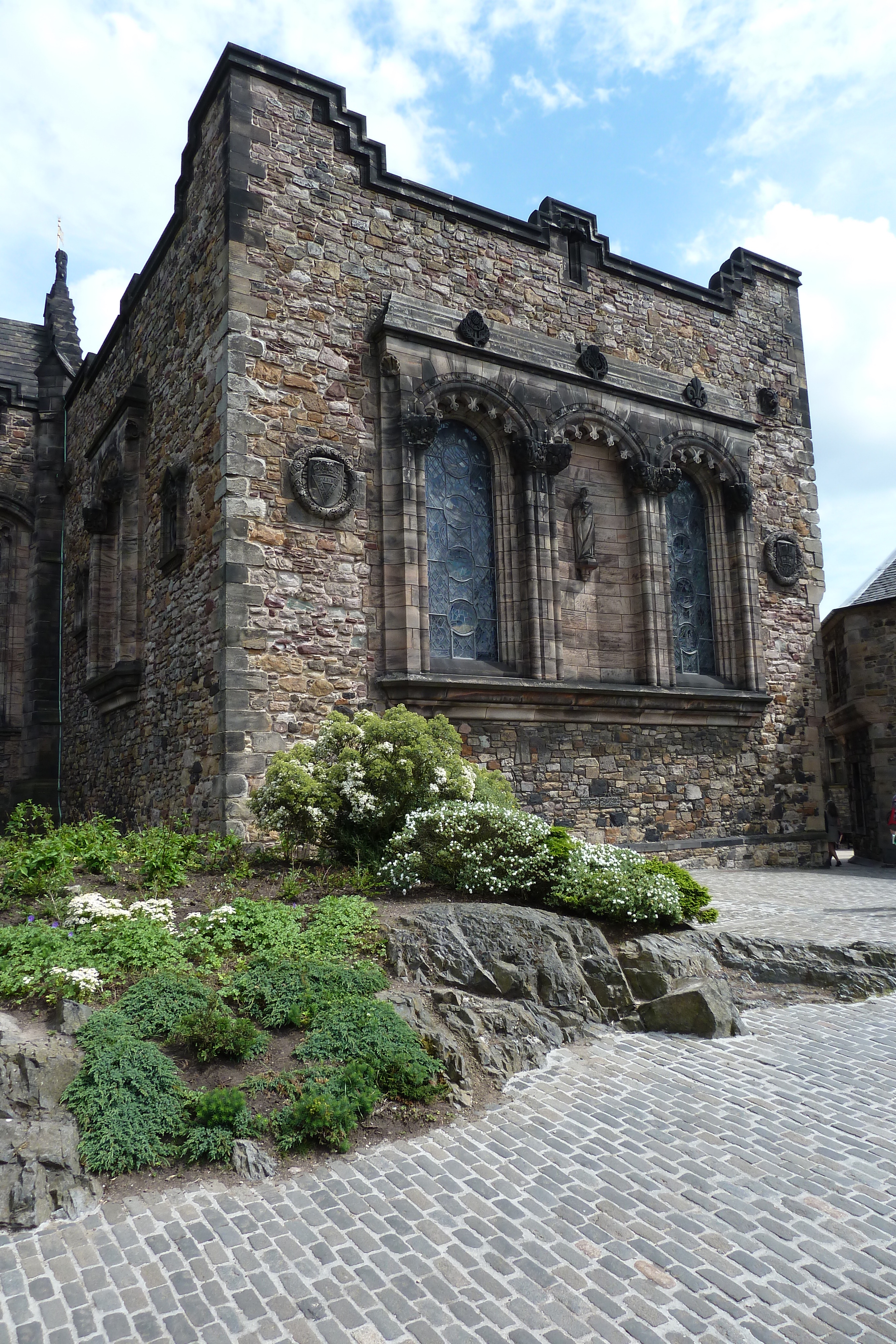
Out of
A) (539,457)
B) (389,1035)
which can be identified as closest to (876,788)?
(539,457)

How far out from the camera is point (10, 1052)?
178 inches

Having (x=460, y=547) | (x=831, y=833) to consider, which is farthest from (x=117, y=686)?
(x=831, y=833)

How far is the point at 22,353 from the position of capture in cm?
1934

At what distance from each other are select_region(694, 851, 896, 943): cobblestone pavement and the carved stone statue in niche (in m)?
4.68

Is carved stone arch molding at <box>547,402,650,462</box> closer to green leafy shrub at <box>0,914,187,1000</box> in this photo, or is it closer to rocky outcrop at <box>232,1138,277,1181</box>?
green leafy shrub at <box>0,914,187,1000</box>

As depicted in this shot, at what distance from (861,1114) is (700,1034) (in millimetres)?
1455

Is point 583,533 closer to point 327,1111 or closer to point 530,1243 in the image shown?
point 327,1111

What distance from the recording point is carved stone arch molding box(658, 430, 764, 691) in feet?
46.9

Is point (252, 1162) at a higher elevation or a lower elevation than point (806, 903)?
lower

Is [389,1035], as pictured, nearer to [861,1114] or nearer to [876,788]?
[861,1114]

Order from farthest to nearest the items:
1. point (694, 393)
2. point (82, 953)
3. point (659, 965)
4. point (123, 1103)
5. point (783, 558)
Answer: point (783, 558) → point (694, 393) → point (659, 965) → point (82, 953) → point (123, 1103)

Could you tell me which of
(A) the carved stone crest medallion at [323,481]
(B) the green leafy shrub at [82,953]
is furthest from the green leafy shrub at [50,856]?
(A) the carved stone crest medallion at [323,481]

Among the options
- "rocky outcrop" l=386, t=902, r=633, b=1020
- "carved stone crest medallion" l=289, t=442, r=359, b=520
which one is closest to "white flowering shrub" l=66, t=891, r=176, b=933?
"rocky outcrop" l=386, t=902, r=633, b=1020

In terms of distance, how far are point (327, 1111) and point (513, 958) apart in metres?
2.33
